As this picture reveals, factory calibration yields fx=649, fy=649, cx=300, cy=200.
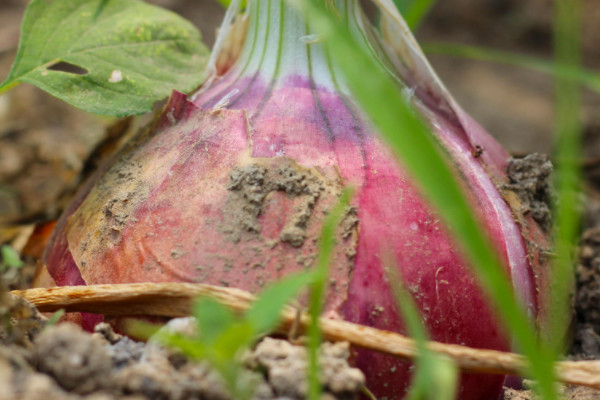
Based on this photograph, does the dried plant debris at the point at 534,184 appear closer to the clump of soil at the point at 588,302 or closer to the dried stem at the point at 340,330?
the clump of soil at the point at 588,302

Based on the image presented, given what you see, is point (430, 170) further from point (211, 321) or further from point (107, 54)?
point (107, 54)

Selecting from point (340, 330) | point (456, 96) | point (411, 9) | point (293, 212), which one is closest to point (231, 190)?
point (293, 212)

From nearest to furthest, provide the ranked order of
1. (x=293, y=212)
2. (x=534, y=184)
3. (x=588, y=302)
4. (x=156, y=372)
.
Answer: (x=156, y=372)
(x=293, y=212)
(x=534, y=184)
(x=588, y=302)

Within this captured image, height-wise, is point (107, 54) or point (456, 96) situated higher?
point (107, 54)

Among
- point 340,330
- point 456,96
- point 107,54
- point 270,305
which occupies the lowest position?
point 456,96

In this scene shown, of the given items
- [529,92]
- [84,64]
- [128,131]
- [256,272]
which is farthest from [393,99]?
[529,92]

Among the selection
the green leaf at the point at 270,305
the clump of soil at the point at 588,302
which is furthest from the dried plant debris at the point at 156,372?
the clump of soil at the point at 588,302
